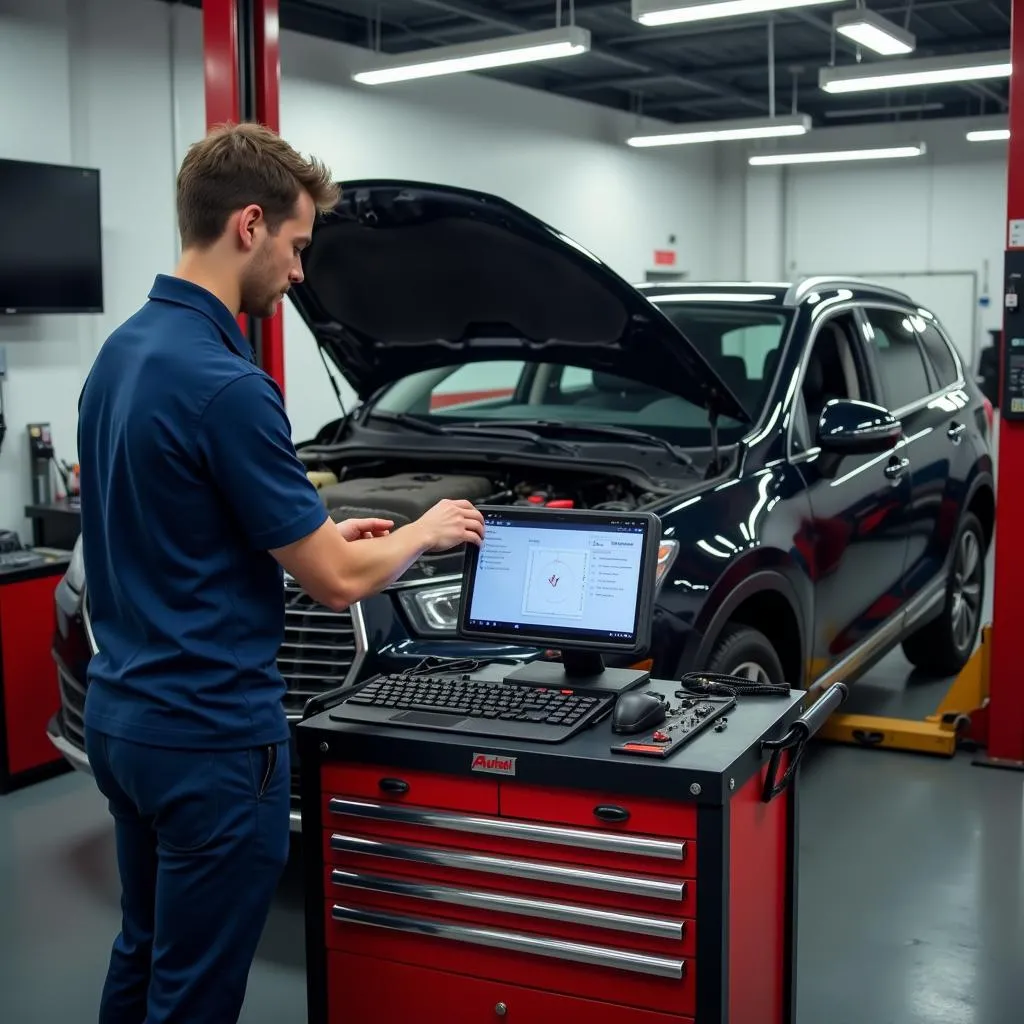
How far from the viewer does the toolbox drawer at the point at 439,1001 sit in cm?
205

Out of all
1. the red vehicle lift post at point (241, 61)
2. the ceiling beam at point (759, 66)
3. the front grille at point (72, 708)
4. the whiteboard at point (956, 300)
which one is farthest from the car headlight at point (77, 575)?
the whiteboard at point (956, 300)

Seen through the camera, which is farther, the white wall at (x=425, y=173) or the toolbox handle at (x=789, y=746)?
the white wall at (x=425, y=173)

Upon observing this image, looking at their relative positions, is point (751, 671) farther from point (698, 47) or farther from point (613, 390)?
point (698, 47)

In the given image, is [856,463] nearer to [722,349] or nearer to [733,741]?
[722,349]

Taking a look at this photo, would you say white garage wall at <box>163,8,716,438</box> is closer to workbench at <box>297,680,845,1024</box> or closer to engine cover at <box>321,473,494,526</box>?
engine cover at <box>321,473,494,526</box>

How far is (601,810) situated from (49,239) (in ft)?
16.0

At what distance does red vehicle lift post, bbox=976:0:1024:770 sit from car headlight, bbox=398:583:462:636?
212cm

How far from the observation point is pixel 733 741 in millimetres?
2062

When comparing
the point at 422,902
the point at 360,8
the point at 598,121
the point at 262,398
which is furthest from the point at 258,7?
the point at 598,121

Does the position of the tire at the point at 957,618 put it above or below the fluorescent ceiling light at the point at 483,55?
below

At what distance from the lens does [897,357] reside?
4.88 m

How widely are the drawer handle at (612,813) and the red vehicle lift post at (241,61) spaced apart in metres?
2.76

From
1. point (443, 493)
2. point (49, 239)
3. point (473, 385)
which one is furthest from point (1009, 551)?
point (49, 239)

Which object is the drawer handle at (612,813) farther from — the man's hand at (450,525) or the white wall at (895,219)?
the white wall at (895,219)
